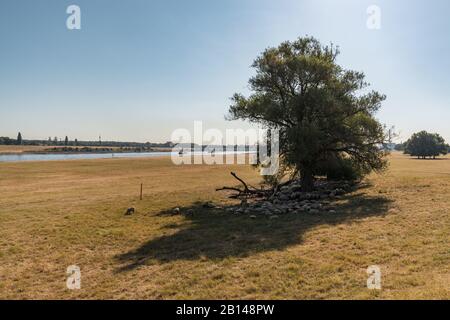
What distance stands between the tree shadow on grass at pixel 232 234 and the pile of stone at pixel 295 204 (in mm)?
797

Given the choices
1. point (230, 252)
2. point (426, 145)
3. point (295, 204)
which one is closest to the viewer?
point (230, 252)

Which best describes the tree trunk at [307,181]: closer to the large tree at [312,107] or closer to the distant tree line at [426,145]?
the large tree at [312,107]

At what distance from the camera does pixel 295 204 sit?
24031 millimetres

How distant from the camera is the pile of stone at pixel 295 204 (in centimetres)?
2202

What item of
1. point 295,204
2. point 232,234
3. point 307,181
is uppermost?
point 307,181

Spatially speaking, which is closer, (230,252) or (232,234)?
(230,252)

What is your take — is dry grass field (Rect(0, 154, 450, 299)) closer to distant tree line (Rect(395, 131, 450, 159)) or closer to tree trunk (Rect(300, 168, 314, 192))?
tree trunk (Rect(300, 168, 314, 192))

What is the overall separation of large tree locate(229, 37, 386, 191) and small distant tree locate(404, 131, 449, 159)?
4572 inches

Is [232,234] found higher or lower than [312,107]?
lower

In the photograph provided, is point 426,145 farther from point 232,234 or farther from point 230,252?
point 230,252

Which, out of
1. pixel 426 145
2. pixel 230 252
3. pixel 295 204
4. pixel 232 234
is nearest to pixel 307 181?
pixel 295 204

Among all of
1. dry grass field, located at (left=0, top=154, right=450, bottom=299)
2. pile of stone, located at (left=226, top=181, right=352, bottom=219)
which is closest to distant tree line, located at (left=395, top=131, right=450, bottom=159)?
pile of stone, located at (left=226, top=181, right=352, bottom=219)

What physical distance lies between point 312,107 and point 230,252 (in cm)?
1808

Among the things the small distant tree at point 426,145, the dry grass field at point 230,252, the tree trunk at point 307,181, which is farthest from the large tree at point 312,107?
the small distant tree at point 426,145
